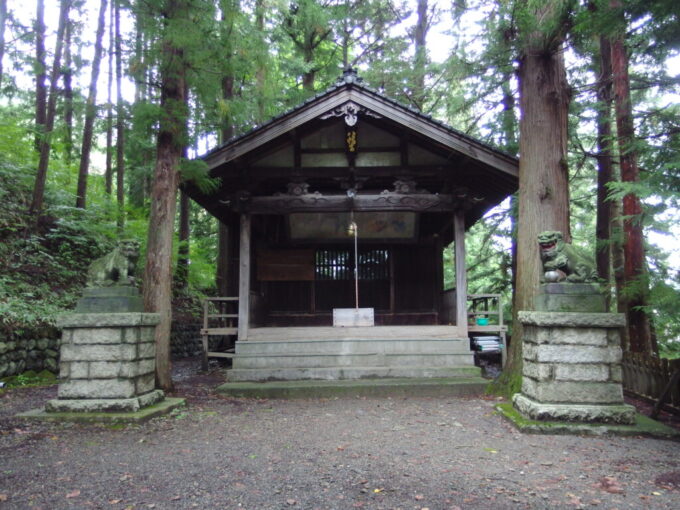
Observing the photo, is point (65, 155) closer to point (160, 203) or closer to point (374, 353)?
point (160, 203)

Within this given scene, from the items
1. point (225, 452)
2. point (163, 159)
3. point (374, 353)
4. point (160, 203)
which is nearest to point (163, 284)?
point (160, 203)

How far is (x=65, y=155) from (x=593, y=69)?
61.6 ft

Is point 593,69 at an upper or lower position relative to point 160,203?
upper

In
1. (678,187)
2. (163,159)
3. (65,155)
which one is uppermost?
(65,155)

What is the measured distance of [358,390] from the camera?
7820 mm

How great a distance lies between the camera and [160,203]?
6.98 meters

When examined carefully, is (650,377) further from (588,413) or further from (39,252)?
(39,252)

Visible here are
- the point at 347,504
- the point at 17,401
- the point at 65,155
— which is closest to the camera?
the point at 347,504

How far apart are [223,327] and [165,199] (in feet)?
19.6

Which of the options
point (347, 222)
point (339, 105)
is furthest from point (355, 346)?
point (339, 105)

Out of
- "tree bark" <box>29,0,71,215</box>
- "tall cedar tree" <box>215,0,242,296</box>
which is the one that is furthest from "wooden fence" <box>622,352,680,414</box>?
"tree bark" <box>29,0,71,215</box>

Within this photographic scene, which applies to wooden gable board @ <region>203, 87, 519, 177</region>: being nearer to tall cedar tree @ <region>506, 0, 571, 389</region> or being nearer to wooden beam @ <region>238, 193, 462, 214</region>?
wooden beam @ <region>238, 193, 462, 214</region>

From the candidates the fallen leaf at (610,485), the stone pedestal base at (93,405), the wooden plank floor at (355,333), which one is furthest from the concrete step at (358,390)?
the fallen leaf at (610,485)

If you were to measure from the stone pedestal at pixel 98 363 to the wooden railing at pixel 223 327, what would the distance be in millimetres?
3484
